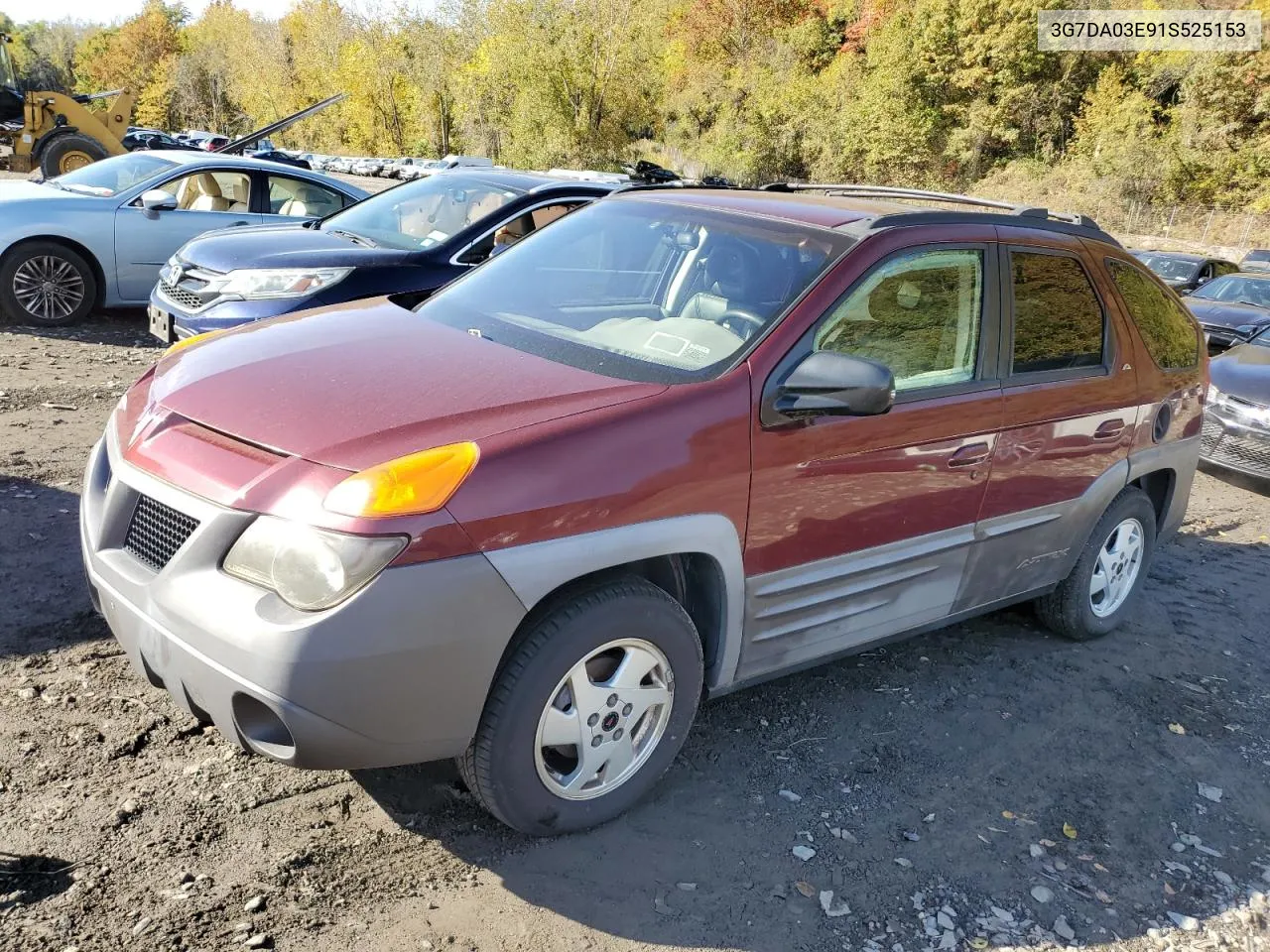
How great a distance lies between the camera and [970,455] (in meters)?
3.67

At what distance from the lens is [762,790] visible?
3352 mm

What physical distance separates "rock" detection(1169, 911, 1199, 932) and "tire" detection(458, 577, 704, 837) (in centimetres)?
150

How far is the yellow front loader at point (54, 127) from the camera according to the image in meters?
22.0

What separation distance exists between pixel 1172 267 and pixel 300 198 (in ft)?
45.7

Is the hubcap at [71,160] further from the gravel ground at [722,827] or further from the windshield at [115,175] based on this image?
the gravel ground at [722,827]

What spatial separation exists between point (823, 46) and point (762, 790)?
5978 cm

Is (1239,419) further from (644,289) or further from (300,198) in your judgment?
(300,198)

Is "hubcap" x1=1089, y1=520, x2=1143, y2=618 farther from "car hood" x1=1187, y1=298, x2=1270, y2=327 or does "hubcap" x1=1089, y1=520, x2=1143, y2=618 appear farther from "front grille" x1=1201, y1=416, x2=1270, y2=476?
"car hood" x1=1187, y1=298, x2=1270, y2=327

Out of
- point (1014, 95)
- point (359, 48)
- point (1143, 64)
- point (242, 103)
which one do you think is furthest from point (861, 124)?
point (242, 103)

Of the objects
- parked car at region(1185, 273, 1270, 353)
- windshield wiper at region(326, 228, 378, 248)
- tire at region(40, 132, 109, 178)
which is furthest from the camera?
tire at region(40, 132, 109, 178)

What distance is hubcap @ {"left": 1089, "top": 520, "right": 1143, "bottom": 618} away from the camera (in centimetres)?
470

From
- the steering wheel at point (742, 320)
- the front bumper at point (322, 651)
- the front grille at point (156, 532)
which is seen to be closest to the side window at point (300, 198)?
the steering wheel at point (742, 320)

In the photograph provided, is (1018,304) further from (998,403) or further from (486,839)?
(486,839)

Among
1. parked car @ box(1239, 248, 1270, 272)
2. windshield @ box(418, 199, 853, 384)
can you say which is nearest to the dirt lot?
windshield @ box(418, 199, 853, 384)
